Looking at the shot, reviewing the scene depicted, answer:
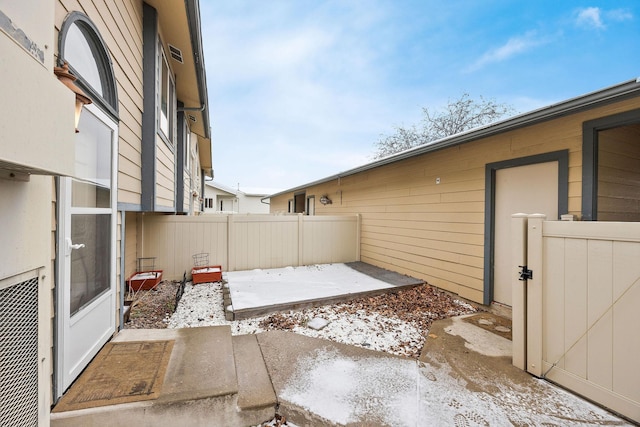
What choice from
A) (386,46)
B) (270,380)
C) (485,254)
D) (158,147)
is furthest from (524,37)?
(270,380)

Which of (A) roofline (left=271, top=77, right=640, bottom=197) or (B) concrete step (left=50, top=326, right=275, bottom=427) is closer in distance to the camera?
(B) concrete step (left=50, top=326, right=275, bottom=427)

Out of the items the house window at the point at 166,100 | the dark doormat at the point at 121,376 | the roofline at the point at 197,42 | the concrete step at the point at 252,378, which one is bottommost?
the concrete step at the point at 252,378

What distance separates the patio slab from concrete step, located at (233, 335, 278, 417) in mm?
955

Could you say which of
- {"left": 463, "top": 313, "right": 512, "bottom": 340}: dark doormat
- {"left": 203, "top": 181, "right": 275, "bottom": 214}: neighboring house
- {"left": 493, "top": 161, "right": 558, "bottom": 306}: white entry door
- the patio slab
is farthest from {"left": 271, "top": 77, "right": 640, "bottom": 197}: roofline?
{"left": 203, "top": 181, "right": 275, "bottom": 214}: neighboring house

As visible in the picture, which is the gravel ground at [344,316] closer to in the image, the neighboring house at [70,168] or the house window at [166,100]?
the neighboring house at [70,168]

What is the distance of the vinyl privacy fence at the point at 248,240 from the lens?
5.66m

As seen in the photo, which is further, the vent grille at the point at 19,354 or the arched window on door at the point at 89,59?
the arched window on door at the point at 89,59

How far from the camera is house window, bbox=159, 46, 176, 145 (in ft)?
14.6

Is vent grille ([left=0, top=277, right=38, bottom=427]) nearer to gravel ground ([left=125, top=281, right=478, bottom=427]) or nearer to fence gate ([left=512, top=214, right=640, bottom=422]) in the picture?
gravel ground ([left=125, top=281, right=478, bottom=427])

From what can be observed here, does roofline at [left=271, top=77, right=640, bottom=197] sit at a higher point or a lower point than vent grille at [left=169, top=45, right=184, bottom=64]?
lower

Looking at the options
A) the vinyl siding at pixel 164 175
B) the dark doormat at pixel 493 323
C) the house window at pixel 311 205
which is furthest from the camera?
the house window at pixel 311 205

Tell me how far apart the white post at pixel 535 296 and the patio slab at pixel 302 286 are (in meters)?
2.51

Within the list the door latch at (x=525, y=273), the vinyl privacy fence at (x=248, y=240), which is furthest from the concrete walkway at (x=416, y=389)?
the vinyl privacy fence at (x=248, y=240)

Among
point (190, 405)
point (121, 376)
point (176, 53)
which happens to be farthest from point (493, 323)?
point (176, 53)
